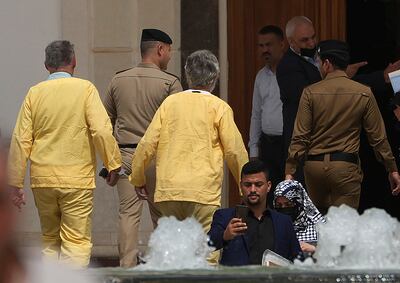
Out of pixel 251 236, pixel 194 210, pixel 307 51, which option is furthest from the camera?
pixel 307 51

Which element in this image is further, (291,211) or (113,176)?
(113,176)

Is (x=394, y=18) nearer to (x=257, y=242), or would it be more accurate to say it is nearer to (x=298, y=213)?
(x=298, y=213)

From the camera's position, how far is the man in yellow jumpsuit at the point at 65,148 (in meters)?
8.15

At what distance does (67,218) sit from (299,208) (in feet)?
4.92

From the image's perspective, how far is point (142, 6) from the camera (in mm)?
10562

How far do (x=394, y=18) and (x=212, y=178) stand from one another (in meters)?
3.79

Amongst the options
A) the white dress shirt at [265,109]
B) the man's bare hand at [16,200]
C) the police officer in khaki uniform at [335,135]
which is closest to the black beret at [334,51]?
the police officer in khaki uniform at [335,135]

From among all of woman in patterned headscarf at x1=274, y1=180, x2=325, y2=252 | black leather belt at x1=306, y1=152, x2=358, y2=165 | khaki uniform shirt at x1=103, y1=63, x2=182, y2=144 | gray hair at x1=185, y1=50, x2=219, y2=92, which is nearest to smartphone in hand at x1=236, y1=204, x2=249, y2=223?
woman in patterned headscarf at x1=274, y1=180, x2=325, y2=252

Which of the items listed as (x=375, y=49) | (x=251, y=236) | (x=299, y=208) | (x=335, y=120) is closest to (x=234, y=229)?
(x=251, y=236)

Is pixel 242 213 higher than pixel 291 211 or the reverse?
higher

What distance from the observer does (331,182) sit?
28.6 ft

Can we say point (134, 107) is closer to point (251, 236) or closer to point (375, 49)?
point (251, 236)

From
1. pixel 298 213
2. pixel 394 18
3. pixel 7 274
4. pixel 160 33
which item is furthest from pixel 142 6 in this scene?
pixel 7 274

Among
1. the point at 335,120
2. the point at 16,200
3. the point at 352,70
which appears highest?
the point at 352,70
